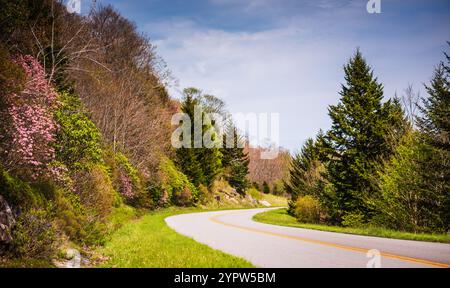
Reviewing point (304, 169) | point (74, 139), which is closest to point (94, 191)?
point (74, 139)

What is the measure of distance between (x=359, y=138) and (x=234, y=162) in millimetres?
38255

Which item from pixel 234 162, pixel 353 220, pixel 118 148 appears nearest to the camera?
pixel 353 220

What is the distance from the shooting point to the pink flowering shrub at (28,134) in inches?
387

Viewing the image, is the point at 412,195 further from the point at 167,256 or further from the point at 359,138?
the point at 167,256

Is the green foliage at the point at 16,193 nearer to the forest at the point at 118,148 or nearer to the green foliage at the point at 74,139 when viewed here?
the forest at the point at 118,148

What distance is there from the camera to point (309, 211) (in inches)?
1142

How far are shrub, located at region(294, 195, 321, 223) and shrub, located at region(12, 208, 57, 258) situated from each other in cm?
2376

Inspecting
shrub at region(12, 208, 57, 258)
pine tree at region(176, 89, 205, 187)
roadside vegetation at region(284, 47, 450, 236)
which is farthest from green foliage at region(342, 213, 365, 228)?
pine tree at region(176, 89, 205, 187)

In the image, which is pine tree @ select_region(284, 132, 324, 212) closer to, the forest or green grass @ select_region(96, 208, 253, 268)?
the forest

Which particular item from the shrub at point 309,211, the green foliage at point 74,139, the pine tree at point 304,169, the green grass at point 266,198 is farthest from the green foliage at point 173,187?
the green grass at point 266,198

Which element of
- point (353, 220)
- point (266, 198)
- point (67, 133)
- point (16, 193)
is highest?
point (67, 133)

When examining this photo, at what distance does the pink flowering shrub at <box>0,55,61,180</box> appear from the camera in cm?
984
